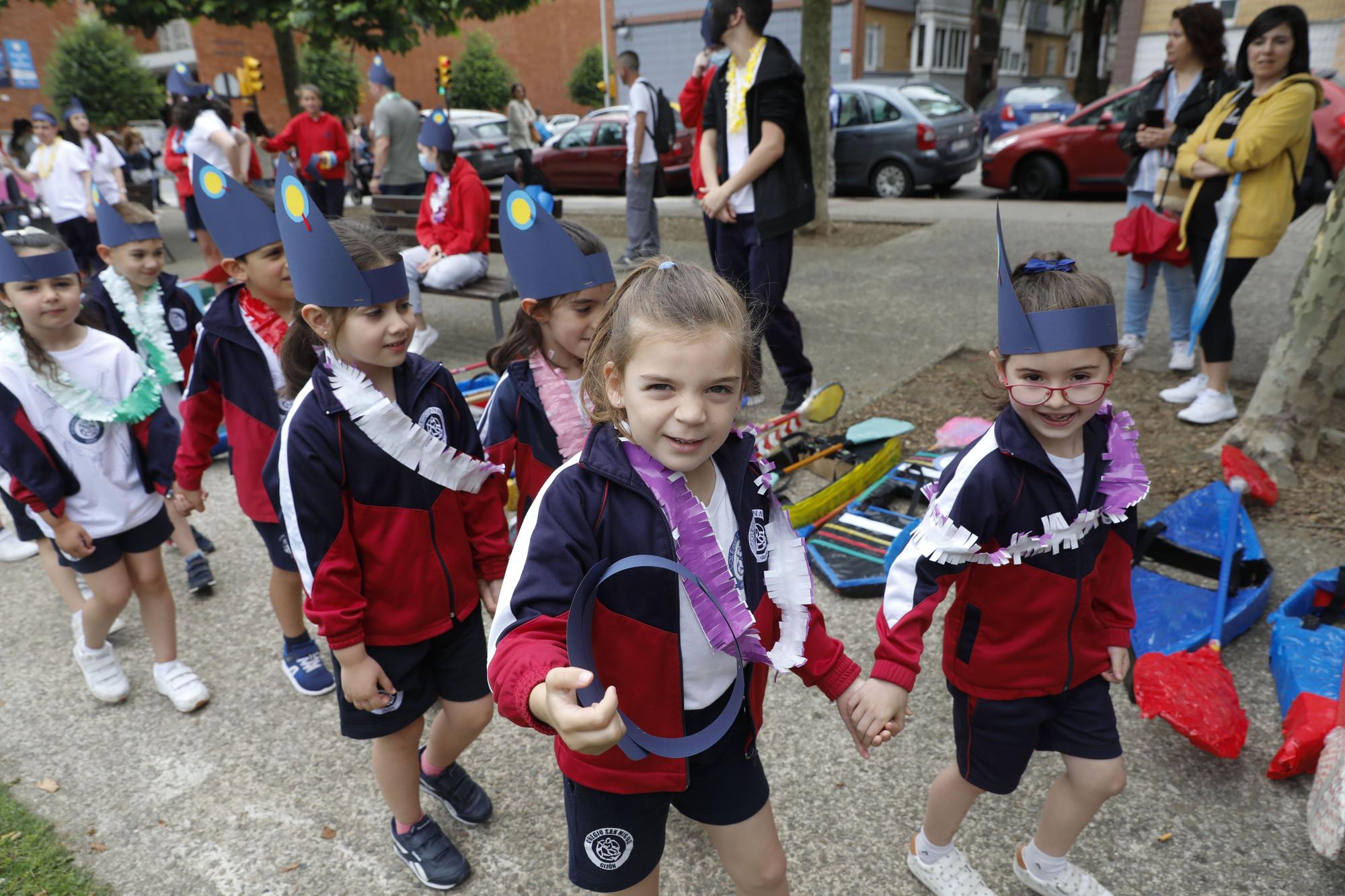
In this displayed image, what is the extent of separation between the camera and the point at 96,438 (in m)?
2.80

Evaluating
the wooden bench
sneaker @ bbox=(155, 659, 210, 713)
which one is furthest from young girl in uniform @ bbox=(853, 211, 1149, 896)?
the wooden bench

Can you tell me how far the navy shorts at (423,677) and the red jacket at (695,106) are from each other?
148 inches

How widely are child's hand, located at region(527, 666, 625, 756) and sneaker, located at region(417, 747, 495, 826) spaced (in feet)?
4.58

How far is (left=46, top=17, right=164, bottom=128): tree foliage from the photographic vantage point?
28.8m

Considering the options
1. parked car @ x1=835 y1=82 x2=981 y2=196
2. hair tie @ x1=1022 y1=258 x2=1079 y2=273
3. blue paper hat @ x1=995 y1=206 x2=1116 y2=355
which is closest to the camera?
blue paper hat @ x1=995 y1=206 x2=1116 y2=355

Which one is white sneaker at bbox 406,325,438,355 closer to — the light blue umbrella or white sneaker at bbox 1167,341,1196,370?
the light blue umbrella

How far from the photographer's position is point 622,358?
1517 millimetres

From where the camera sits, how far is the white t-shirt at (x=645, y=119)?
27.5 feet

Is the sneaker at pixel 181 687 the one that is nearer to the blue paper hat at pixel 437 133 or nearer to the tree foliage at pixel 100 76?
the blue paper hat at pixel 437 133

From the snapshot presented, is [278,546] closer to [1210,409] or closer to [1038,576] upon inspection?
[1038,576]

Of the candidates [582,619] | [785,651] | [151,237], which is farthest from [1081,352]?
[151,237]

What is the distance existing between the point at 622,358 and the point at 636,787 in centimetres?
77

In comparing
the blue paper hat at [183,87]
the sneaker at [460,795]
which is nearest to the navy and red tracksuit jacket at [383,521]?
the sneaker at [460,795]

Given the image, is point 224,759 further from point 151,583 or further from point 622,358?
point 622,358
